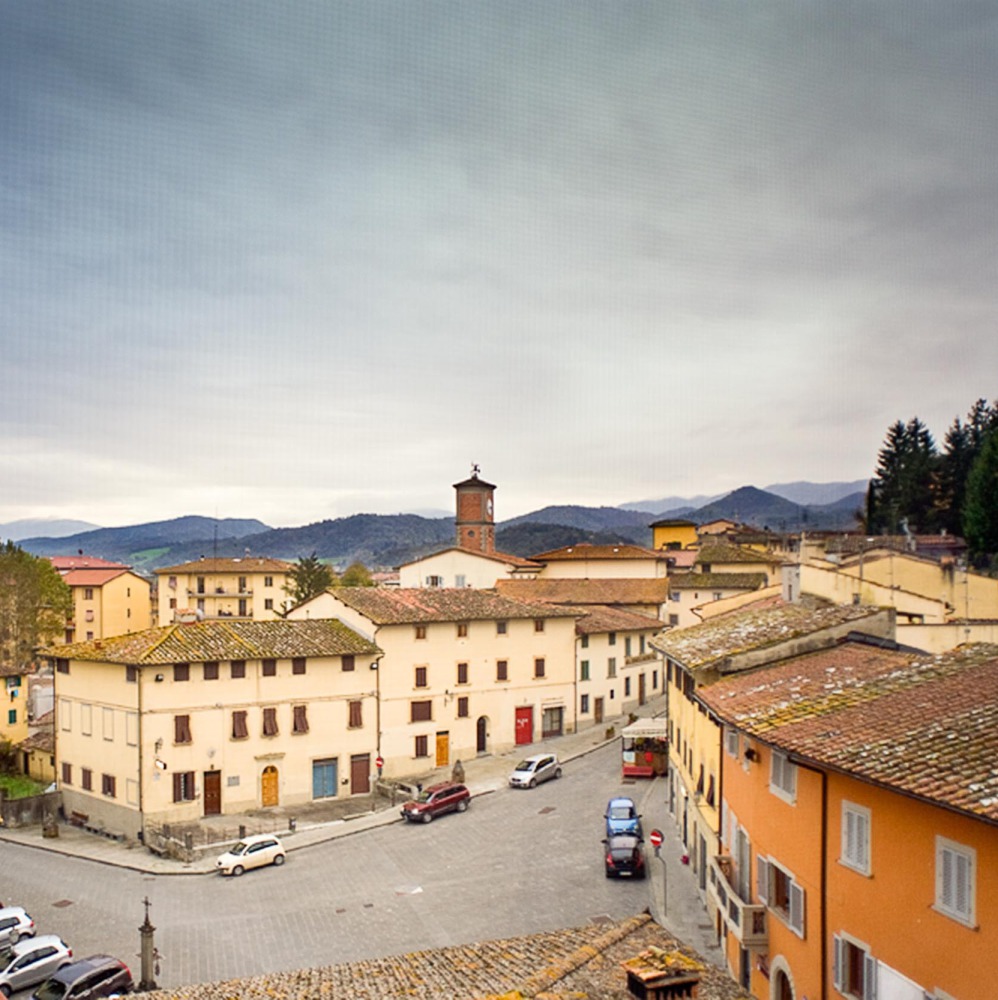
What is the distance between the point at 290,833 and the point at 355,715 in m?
8.04

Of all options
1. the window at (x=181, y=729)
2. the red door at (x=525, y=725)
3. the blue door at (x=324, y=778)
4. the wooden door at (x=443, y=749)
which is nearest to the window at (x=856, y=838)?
the window at (x=181, y=729)

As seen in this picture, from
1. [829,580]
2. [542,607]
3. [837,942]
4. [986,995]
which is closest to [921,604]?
[829,580]

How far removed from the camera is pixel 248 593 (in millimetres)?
115250

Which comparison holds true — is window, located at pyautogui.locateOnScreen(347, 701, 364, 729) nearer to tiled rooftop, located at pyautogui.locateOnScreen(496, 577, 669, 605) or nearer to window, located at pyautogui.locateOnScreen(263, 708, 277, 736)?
window, located at pyautogui.locateOnScreen(263, 708, 277, 736)

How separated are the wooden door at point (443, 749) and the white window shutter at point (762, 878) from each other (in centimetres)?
3192

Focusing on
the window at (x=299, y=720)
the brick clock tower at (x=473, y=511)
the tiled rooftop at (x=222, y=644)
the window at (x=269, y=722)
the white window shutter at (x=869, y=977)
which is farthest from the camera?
the brick clock tower at (x=473, y=511)

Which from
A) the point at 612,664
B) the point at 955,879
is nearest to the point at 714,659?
the point at 955,879

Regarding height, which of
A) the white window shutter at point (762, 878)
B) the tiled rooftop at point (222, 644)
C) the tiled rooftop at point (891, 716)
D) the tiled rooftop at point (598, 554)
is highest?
the tiled rooftop at point (891, 716)

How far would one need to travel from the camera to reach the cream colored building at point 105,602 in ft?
359

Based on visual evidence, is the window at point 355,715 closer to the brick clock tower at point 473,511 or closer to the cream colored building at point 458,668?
the cream colored building at point 458,668

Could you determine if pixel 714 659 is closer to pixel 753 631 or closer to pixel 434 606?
pixel 753 631

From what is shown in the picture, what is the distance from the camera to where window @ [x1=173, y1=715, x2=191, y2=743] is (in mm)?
41938

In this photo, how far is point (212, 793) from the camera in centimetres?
4278

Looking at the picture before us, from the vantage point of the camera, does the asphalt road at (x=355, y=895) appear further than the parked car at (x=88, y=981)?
Yes
